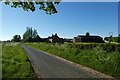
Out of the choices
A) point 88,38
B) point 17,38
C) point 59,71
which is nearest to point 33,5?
point 59,71

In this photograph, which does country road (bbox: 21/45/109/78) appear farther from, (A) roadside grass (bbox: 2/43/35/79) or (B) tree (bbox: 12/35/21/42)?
(B) tree (bbox: 12/35/21/42)

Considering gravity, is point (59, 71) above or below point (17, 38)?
below

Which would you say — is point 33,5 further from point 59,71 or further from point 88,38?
point 88,38

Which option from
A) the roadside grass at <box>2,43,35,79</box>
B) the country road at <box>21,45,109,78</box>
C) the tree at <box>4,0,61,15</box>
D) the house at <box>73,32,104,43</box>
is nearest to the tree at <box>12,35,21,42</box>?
the house at <box>73,32,104,43</box>

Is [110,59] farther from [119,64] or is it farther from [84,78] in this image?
[84,78]

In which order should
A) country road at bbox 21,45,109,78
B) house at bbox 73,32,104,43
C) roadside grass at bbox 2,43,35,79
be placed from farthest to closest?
house at bbox 73,32,104,43
country road at bbox 21,45,109,78
roadside grass at bbox 2,43,35,79

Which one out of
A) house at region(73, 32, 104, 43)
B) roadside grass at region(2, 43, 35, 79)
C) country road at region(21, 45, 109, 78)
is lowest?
country road at region(21, 45, 109, 78)

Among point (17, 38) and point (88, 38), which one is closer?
point (88, 38)

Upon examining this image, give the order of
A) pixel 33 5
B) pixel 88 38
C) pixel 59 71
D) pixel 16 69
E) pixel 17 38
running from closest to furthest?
pixel 33 5, pixel 59 71, pixel 16 69, pixel 88 38, pixel 17 38

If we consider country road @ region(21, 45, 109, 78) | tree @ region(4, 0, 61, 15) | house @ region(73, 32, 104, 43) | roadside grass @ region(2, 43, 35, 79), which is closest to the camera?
tree @ region(4, 0, 61, 15)

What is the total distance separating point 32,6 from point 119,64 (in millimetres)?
10510

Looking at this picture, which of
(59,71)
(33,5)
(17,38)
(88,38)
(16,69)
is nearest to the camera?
(33,5)

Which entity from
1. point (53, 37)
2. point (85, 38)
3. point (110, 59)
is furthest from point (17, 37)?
point (110, 59)

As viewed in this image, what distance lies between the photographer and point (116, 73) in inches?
648
